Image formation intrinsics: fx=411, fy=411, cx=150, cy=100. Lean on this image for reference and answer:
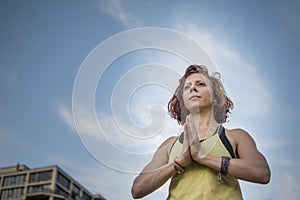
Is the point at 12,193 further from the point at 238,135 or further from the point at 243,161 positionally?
the point at 243,161

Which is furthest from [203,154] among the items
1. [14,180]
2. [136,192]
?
[14,180]

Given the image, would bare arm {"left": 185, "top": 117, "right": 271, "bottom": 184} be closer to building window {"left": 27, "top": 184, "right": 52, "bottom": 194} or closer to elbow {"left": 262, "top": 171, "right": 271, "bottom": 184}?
elbow {"left": 262, "top": 171, "right": 271, "bottom": 184}

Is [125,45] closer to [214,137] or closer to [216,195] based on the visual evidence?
[214,137]

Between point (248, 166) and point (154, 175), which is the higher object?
point (154, 175)

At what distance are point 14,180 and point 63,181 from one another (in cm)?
860

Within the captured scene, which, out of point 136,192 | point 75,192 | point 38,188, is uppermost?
point 75,192

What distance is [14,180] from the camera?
2862 inches

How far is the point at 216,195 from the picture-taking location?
2.18 metres

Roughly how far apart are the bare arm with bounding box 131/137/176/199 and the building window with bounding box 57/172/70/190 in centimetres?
7166

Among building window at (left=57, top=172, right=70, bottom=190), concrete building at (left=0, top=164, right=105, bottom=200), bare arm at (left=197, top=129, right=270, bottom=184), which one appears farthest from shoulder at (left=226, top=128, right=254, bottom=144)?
building window at (left=57, top=172, right=70, bottom=190)

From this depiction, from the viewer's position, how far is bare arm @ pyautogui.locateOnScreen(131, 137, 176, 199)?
234 centimetres

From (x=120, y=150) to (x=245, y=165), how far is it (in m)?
0.68

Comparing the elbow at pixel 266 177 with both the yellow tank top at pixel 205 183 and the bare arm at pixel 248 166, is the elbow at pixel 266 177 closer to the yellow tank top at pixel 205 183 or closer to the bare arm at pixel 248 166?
the bare arm at pixel 248 166

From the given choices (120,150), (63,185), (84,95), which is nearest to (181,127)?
(120,150)
